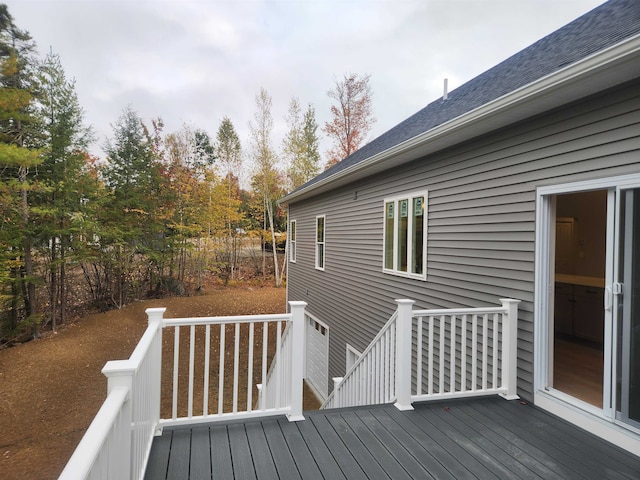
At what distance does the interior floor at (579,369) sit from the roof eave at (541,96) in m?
2.53

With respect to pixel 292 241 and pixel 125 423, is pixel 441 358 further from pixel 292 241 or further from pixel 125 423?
pixel 292 241

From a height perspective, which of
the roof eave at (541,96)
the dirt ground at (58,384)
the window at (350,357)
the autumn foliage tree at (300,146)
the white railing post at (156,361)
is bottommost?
the dirt ground at (58,384)

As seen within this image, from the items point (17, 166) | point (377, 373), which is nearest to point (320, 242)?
point (377, 373)

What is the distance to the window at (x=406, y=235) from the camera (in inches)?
197

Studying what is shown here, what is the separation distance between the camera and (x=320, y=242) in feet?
29.9

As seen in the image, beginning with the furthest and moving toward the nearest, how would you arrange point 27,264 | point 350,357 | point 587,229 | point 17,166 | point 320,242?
1. point 27,264
2. point 320,242
3. point 17,166
4. point 350,357
5. point 587,229

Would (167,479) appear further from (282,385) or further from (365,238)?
(365,238)

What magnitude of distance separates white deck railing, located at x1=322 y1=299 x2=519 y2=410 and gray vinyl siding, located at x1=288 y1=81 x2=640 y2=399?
168 mm

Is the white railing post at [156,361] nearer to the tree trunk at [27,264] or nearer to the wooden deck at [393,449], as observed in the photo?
the wooden deck at [393,449]

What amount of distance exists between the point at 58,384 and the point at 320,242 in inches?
266

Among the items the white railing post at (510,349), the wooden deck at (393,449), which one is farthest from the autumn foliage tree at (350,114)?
the wooden deck at (393,449)

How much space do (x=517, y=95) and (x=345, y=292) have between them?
5.34m

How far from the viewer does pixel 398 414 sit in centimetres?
290

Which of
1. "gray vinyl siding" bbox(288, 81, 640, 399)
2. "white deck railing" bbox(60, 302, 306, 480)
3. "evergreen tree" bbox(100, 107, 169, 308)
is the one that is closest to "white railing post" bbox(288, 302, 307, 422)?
"white deck railing" bbox(60, 302, 306, 480)
